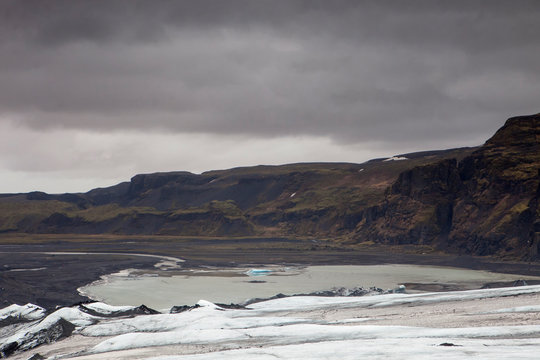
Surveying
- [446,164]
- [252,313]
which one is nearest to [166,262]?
[252,313]

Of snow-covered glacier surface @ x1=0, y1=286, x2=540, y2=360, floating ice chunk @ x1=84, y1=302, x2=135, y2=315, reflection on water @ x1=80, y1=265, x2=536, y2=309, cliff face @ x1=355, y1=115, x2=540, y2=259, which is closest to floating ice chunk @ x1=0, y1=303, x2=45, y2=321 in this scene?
snow-covered glacier surface @ x1=0, y1=286, x2=540, y2=360

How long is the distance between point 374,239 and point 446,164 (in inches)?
984

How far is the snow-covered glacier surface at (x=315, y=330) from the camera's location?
57.3 ft

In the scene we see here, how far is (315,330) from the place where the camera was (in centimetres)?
2258

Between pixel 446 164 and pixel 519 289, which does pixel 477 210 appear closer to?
pixel 446 164

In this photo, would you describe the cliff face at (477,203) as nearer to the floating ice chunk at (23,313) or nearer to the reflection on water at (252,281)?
the reflection on water at (252,281)

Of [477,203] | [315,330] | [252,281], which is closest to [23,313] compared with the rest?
[315,330]

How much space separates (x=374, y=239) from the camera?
146750mm

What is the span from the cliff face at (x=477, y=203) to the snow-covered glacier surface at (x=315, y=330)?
71757 millimetres

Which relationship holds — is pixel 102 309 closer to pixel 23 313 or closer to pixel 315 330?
pixel 23 313

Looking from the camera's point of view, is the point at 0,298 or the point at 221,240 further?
the point at 221,240

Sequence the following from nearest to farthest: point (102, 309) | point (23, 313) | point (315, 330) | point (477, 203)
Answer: point (315, 330) → point (23, 313) → point (102, 309) → point (477, 203)

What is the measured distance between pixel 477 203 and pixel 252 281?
246 ft

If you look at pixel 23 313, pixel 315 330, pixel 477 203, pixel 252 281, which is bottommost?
pixel 252 281
